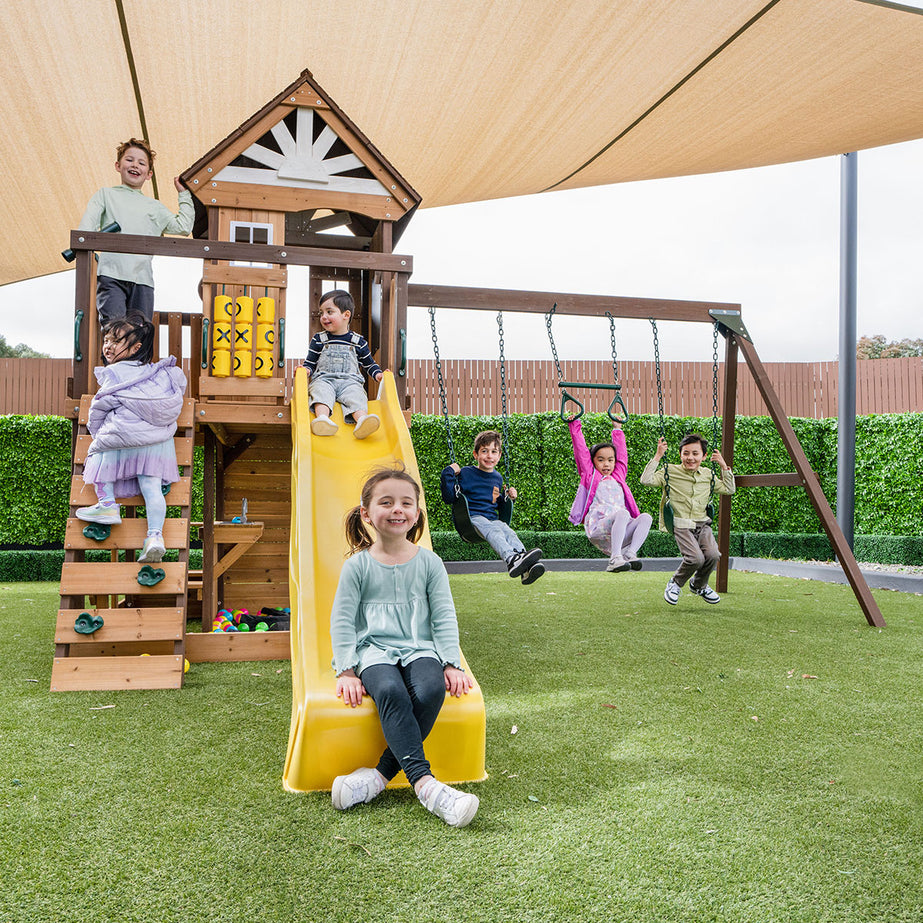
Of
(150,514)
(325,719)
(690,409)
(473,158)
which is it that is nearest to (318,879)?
(325,719)

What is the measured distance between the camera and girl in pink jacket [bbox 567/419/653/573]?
237 inches

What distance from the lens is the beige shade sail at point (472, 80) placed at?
4938 mm

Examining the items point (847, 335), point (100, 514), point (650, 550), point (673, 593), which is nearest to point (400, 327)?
point (100, 514)

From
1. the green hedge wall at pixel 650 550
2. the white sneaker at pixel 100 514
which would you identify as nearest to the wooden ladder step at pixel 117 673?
the white sneaker at pixel 100 514

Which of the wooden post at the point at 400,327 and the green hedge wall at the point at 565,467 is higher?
the wooden post at the point at 400,327

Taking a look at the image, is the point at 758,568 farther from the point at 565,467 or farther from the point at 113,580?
the point at 113,580

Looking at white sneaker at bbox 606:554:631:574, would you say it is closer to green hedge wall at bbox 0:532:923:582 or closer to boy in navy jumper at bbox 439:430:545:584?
boy in navy jumper at bbox 439:430:545:584

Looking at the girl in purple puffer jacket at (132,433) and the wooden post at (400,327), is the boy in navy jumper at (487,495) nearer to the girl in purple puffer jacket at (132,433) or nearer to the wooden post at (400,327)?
the wooden post at (400,327)

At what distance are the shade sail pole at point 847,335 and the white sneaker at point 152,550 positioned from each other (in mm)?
7888

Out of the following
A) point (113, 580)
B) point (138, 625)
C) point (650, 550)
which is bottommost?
point (650, 550)

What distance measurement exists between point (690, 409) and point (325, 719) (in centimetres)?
1394

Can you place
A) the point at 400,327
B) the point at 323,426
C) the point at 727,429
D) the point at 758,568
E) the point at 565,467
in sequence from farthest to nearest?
the point at 565,467, the point at 758,568, the point at 727,429, the point at 400,327, the point at 323,426

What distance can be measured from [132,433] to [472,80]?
3396 mm

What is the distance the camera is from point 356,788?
2629 mm
